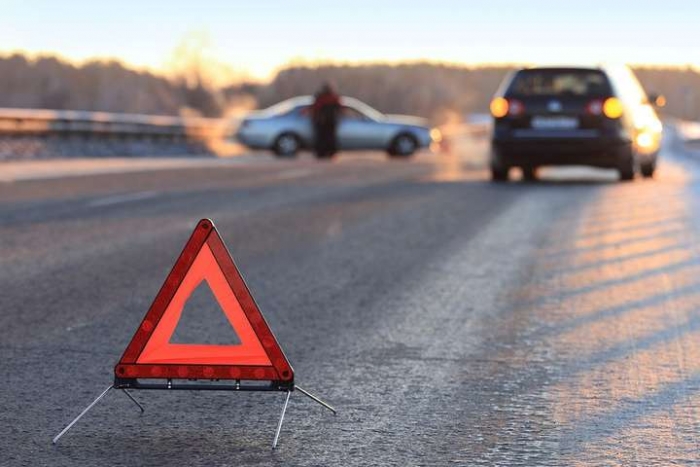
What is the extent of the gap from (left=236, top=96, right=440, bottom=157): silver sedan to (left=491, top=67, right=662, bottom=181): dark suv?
41.1 ft

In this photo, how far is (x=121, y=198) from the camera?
16703 mm

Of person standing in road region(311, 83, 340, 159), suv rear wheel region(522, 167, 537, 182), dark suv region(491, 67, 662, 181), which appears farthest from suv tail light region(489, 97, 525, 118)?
person standing in road region(311, 83, 340, 159)

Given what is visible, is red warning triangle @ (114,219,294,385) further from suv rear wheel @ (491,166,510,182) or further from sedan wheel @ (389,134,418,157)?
sedan wheel @ (389,134,418,157)

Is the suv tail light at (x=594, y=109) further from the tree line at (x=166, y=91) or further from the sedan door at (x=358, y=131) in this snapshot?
the tree line at (x=166, y=91)

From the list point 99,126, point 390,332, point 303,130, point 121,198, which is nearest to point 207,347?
point 390,332

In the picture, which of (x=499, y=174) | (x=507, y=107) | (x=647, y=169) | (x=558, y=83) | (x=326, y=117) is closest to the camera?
(x=507, y=107)

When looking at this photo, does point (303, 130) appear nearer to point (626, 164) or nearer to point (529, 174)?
point (529, 174)

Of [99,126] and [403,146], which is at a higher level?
[99,126]

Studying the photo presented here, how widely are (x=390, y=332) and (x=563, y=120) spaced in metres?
12.6

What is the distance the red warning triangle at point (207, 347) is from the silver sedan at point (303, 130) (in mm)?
27179

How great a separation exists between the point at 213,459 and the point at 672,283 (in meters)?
5.28

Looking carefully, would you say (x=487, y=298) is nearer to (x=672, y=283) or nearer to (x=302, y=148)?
(x=672, y=283)

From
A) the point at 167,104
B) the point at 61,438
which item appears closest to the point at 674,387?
the point at 61,438

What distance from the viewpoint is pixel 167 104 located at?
3563 inches
